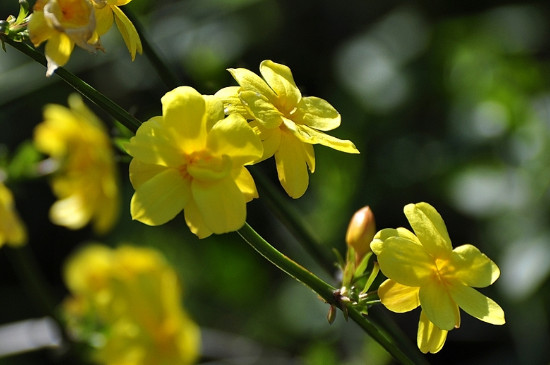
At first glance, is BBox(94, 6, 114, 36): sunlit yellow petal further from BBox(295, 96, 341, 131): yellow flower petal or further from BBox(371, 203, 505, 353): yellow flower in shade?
BBox(371, 203, 505, 353): yellow flower in shade

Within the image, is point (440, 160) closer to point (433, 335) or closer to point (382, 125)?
point (382, 125)

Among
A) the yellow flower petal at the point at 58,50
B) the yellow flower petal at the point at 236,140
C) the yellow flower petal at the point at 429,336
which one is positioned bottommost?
the yellow flower petal at the point at 429,336

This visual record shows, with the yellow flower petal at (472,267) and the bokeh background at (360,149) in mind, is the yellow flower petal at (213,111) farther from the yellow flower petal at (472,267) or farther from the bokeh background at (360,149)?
the bokeh background at (360,149)

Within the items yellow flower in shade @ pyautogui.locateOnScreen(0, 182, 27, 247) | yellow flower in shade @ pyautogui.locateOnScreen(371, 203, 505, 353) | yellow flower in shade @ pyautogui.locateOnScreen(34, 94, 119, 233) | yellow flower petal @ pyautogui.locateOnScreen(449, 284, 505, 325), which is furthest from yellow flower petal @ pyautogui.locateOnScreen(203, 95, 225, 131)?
yellow flower in shade @ pyautogui.locateOnScreen(34, 94, 119, 233)

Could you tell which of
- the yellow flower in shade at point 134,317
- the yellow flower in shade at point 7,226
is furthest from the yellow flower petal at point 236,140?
the yellow flower in shade at point 134,317

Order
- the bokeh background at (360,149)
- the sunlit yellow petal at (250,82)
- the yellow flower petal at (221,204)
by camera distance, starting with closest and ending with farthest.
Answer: the yellow flower petal at (221,204) < the sunlit yellow petal at (250,82) < the bokeh background at (360,149)

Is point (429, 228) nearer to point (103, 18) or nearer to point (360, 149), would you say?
point (103, 18)

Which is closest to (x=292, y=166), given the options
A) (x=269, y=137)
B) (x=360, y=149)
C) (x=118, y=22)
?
(x=269, y=137)
